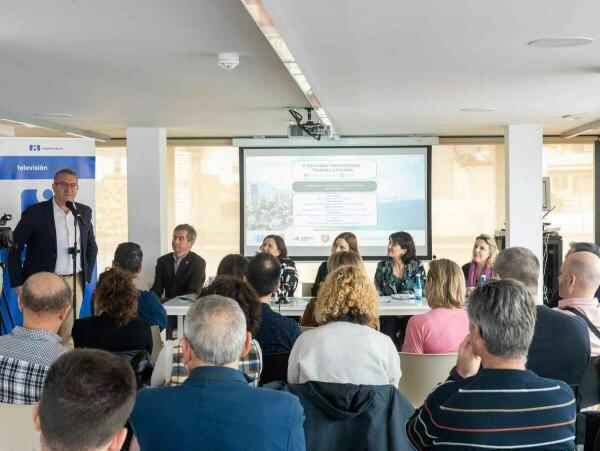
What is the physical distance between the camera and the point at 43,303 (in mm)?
3379

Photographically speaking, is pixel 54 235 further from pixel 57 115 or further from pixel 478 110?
pixel 478 110

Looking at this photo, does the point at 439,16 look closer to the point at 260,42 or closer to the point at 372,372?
the point at 260,42

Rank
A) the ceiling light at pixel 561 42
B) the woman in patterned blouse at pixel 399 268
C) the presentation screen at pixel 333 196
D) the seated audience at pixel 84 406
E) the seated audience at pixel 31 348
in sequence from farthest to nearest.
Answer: the presentation screen at pixel 333 196 → the woman in patterned blouse at pixel 399 268 → the ceiling light at pixel 561 42 → the seated audience at pixel 31 348 → the seated audience at pixel 84 406

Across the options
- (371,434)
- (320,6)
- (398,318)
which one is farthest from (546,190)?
(371,434)

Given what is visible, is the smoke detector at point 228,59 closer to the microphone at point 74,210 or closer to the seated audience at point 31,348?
the microphone at point 74,210

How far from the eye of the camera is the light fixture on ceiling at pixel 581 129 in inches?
396

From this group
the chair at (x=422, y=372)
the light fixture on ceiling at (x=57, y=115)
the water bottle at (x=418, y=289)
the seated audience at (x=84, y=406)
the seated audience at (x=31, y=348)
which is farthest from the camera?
the light fixture on ceiling at (x=57, y=115)

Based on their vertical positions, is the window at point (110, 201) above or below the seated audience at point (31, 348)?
above

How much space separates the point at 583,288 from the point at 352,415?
1435 mm

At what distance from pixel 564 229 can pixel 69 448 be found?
38.1 ft

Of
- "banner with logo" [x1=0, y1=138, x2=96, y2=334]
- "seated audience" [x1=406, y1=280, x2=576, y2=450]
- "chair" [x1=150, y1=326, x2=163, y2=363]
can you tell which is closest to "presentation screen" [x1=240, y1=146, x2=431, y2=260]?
"banner with logo" [x1=0, y1=138, x2=96, y2=334]

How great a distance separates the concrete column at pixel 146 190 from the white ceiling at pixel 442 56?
2.73 meters

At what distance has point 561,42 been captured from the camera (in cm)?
489

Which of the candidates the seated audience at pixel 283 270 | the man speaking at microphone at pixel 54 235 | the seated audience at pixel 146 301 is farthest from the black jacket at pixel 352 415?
the man speaking at microphone at pixel 54 235
